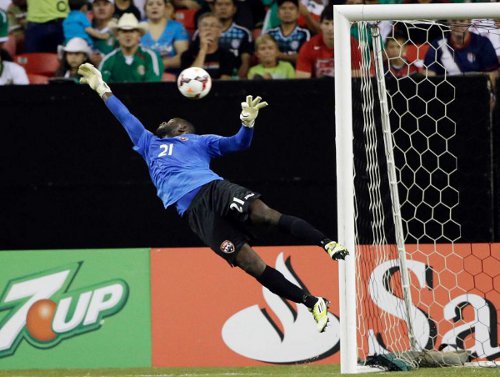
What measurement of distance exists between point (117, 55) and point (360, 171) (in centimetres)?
320

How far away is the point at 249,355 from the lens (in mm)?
11094

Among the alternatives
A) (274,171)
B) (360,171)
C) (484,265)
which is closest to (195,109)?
(274,171)

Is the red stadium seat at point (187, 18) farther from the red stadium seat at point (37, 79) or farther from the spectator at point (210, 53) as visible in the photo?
the red stadium seat at point (37, 79)

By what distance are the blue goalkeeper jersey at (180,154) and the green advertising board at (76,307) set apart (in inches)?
87.3

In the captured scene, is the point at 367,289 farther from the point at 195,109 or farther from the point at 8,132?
the point at 8,132

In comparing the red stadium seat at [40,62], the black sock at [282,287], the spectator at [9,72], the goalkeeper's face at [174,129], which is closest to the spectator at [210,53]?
the red stadium seat at [40,62]

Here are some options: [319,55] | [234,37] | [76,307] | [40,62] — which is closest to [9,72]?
[40,62]

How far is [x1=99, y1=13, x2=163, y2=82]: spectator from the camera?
39.8 feet

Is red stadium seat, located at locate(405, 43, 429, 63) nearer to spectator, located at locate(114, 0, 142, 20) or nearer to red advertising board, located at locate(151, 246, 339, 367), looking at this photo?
red advertising board, located at locate(151, 246, 339, 367)

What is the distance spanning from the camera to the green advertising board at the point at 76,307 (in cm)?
1122

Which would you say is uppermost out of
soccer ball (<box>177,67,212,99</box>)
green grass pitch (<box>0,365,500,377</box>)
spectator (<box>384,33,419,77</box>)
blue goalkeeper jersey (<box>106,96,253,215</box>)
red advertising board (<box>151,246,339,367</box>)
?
spectator (<box>384,33,419,77</box>)

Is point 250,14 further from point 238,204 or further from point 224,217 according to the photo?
point 238,204

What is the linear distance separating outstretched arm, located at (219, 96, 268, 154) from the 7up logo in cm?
287

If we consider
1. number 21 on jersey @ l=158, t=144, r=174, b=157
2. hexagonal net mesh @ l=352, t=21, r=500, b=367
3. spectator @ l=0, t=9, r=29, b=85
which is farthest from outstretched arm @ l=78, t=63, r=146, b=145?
spectator @ l=0, t=9, r=29, b=85
